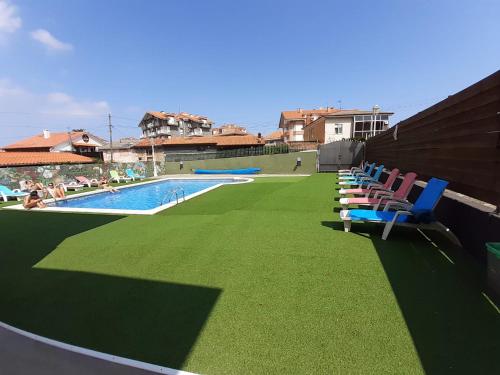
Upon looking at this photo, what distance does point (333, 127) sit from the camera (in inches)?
1316

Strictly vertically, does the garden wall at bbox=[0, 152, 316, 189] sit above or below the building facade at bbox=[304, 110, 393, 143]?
below

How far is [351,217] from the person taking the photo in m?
4.59

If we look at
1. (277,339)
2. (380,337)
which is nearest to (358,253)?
(380,337)

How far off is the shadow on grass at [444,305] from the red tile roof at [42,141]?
144 ft

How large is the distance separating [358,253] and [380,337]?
177 centimetres

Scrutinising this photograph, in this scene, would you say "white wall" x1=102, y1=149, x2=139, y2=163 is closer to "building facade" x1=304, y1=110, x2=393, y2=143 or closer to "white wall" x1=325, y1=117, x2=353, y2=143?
"building facade" x1=304, y1=110, x2=393, y2=143

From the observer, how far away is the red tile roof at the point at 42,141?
3688 centimetres

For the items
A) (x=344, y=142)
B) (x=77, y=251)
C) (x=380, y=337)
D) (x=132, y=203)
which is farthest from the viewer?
(x=344, y=142)

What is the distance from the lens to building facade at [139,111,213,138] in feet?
196

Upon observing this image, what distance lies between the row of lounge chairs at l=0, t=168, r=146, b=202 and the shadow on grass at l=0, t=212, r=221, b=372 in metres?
10.0

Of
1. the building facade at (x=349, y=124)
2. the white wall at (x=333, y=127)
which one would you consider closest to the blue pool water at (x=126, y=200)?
the building facade at (x=349, y=124)

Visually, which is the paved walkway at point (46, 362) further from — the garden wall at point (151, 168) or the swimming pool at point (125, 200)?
the garden wall at point (151, 168)

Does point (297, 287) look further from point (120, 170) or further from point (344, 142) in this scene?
point (120, 170)

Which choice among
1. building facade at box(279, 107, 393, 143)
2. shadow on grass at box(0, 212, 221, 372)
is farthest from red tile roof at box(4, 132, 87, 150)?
shadow on grass at box(0, 212, 221, 372)
